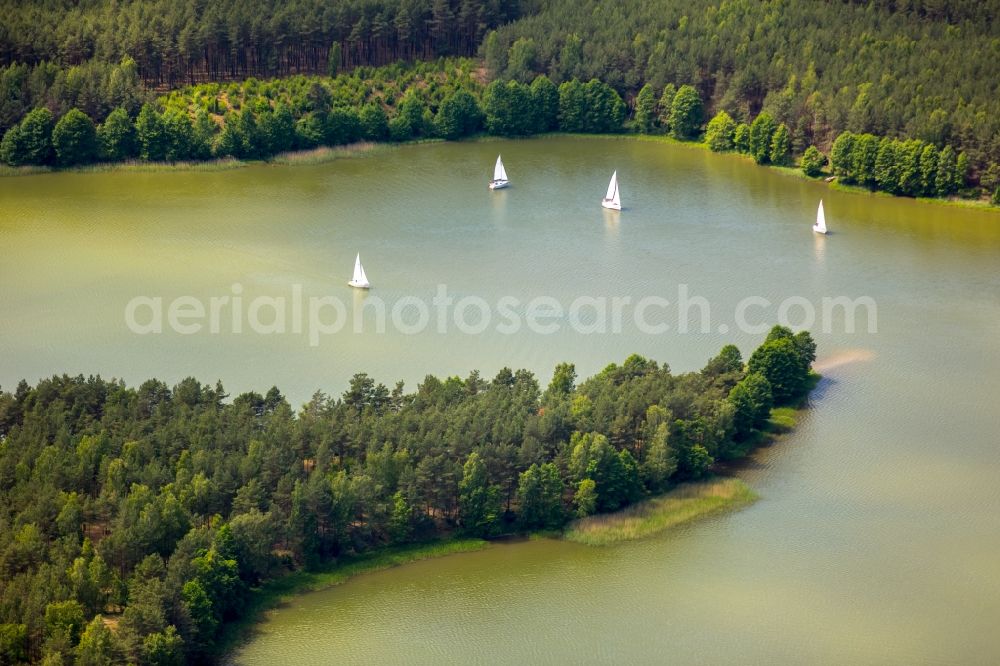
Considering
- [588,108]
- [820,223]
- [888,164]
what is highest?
[588,108]

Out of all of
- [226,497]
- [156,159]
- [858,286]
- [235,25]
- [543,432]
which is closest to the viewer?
[226,497]

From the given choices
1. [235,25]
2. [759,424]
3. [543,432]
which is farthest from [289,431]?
[235,25]

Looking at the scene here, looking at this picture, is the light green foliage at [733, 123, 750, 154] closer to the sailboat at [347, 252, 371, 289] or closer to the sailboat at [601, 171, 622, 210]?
the sailboat at [601, 171, 622, 210]

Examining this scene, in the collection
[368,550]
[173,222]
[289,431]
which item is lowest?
[368,550]

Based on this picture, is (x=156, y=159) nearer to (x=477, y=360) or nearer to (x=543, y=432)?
(x=477, y=360)

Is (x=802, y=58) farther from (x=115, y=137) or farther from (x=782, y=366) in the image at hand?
(x=115, y=137)

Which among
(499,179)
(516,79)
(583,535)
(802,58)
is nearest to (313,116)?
(499,179)

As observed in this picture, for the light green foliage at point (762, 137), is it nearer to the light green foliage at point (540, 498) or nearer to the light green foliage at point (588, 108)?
the light green foliage at point (588, 108)
